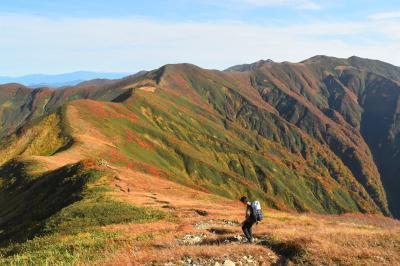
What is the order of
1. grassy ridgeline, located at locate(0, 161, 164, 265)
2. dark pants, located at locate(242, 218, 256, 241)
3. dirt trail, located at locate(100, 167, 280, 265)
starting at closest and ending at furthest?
dirt trail, located at locate(100, 167, 280, 265) < dark pants, located at locate(242, 218, 256, 241) < grassy ridgeline, located at locate(0, 161, 164, 265)

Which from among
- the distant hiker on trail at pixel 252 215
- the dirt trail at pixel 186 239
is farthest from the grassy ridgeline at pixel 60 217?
the distant hiker on trail at pixel 252 215

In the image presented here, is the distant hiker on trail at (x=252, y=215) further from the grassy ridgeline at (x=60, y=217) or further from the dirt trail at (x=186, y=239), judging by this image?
the grassy ridgeline at (x=60, y=217)

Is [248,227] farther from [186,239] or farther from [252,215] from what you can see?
[186,239]

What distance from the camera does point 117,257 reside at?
711 inches

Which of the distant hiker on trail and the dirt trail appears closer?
the dirt trail

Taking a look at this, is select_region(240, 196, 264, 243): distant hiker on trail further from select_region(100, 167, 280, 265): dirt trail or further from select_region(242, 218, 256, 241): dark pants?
select_region(100, 167, 280, 265): dirt trail

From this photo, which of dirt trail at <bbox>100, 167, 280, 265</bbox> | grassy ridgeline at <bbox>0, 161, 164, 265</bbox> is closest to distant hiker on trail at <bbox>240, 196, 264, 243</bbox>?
dirt trail at <bbox>100, 167, 280, 265</bbox>

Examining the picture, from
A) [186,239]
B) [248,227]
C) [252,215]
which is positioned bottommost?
[186,239]

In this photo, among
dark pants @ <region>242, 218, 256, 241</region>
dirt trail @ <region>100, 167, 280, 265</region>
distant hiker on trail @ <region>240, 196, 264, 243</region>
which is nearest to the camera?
dirt trail @ <region>100, 167, 280, 265</region>

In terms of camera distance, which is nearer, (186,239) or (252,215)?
(252,215)

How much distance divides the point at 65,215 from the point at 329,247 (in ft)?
88.2

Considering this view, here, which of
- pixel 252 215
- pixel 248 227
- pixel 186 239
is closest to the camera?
pixel 252 215

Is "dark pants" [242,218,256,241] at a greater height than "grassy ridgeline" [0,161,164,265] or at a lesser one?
greater

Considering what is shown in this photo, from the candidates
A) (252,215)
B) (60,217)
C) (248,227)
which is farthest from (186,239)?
(60,217)
